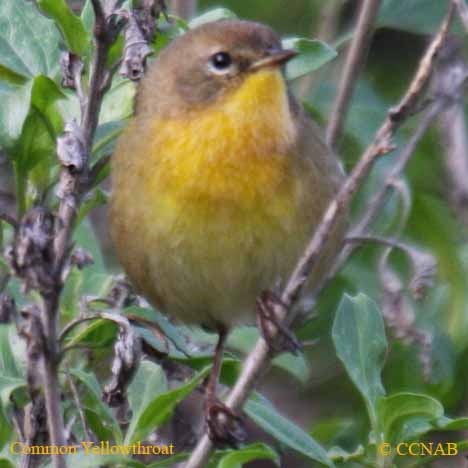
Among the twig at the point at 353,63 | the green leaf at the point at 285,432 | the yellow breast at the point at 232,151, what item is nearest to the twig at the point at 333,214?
the green leaf at the point at 285,432

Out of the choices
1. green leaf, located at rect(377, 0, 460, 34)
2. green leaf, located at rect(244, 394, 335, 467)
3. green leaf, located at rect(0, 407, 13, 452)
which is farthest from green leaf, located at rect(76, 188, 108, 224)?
green leaf, located at rect(377, 0, 460, 34)

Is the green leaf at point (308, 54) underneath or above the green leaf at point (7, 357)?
above

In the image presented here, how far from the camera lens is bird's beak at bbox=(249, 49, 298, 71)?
3.09 m

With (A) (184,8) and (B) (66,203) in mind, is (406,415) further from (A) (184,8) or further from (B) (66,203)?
(A) (184,8)

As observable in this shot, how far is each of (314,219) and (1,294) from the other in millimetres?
871

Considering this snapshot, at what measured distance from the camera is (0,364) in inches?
108

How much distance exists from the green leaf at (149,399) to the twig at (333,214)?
10 centimetres

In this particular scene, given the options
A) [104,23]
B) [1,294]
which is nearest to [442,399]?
[1,294]

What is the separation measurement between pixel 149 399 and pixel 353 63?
1.63 metres

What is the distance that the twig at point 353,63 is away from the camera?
3797 mm

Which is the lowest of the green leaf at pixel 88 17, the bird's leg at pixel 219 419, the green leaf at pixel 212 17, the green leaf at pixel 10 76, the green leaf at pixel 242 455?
the bird's leg at pixel 219 419

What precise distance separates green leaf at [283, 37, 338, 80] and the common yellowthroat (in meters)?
0.07

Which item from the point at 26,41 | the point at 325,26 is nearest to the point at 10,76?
the point at 26,41

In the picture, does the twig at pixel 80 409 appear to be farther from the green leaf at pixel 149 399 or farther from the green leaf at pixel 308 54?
the green leaf at pixel 308 54
